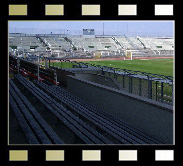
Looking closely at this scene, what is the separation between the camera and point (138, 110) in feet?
22.6

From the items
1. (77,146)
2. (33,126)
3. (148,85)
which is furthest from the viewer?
(148,85)

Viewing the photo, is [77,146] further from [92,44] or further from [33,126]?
[92,44]

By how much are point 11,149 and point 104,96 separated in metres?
5.55

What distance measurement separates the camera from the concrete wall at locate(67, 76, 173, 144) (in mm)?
5996

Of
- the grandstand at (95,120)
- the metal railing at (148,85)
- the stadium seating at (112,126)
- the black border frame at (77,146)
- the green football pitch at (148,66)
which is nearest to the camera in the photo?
the black border frame at (77,146)

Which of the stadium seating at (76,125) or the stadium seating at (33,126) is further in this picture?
the stadium seating at (76,125)

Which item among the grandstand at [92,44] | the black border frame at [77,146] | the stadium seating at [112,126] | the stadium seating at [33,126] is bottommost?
the stadium seating at [112,126]

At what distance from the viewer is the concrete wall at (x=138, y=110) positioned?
6.00 m

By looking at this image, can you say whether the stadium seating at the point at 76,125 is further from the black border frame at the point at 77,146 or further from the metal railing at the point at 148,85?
the metal railing at the point at 148,85

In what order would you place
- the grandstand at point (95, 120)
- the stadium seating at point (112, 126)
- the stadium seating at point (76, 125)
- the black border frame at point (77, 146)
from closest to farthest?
1. the black border frame at point (77, 146)
2. the stadium seating at point (76, 125)
3. the grandstand at point (95, 120)
4. the stadium seating at point (112, 126)

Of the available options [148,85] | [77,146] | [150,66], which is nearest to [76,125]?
[77,146]

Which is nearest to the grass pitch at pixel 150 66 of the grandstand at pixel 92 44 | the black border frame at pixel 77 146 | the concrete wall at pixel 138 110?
the grandstand at pixel 92 44

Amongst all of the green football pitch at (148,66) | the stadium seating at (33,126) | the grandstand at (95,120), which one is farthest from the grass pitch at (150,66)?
the stadium seating at (33,126)

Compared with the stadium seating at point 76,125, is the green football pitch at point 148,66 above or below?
above
